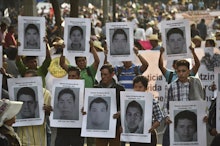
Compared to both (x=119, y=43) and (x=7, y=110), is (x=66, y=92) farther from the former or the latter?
(x=7, y=110)

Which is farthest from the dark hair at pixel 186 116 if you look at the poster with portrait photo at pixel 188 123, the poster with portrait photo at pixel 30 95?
the poster with portrait photo at pixel 30 95

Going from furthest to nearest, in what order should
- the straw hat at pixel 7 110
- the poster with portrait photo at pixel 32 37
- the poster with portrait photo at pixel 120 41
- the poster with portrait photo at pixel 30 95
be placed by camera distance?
the poster with portrait photo at pixel 32 37 < the poster with portrait photo at pixel 120 41 < the poster with portrait photo at pixel 30 95 < the straw hat at pixel 7 110

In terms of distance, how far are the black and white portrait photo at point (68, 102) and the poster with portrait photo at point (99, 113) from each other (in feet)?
0.57

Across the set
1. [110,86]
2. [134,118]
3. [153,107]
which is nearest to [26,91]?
[110,86]

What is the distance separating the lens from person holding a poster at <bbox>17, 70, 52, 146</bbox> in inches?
400

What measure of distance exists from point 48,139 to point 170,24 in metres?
2.13

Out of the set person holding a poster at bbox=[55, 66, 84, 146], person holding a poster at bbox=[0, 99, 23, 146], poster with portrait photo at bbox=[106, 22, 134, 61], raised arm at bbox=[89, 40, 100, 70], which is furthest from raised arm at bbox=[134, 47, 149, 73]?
person holding a poster at bbox=[0, 99, 23, 146]

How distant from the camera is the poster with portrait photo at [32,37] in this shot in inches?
435

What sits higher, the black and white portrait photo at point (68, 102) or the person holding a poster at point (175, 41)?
the person holding a poster at point (175, 41)

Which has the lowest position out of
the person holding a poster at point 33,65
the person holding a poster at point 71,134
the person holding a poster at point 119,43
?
the person holding a poster at point 71,134

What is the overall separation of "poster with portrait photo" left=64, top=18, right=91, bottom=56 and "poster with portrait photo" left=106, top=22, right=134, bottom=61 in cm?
A: 29

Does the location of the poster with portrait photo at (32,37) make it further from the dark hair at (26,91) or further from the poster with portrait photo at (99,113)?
the poster with portrait photo at (99,113)

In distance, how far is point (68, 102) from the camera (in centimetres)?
1026

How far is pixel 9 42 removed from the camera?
18500 millimetres
